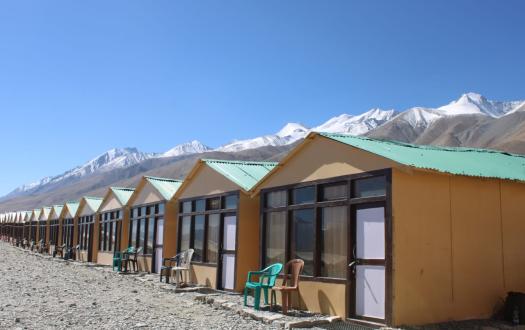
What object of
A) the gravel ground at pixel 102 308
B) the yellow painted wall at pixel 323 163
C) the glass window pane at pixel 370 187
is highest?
the yellow painted wall at pixel 323 163

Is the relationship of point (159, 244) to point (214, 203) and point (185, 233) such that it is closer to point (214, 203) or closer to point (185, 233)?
point (185, 233)

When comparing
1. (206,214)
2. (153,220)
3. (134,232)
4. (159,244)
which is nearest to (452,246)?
(206,214)

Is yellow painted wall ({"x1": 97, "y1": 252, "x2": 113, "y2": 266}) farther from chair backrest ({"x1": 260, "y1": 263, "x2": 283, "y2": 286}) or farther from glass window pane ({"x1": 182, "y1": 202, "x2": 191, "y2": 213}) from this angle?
chair backrest ({"x1": 260, "y1": 263, "x2": 283, "y2": 286})

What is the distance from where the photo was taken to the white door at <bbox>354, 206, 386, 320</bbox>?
368 inches

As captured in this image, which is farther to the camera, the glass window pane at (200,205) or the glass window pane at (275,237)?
the glass window pane at (200,205)

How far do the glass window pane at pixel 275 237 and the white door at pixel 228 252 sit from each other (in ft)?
6.21

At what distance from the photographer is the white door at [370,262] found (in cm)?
935

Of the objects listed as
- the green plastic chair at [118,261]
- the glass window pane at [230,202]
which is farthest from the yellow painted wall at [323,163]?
the green plastic chair at [118,261]

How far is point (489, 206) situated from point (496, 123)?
513ft

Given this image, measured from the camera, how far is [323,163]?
1120 cm

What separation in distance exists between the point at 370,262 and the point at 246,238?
538 cm

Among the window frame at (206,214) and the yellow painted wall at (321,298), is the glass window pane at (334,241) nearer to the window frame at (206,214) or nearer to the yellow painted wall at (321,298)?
the yellow painted wall at (321,298)

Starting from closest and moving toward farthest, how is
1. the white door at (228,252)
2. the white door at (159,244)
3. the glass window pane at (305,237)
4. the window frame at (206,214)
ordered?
the glass window pane at (305,237)
the white door at (228,252)
the window frame at (206,214)
the white door at (159,244)

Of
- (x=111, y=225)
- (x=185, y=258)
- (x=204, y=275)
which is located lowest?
(x=204, y=275)
